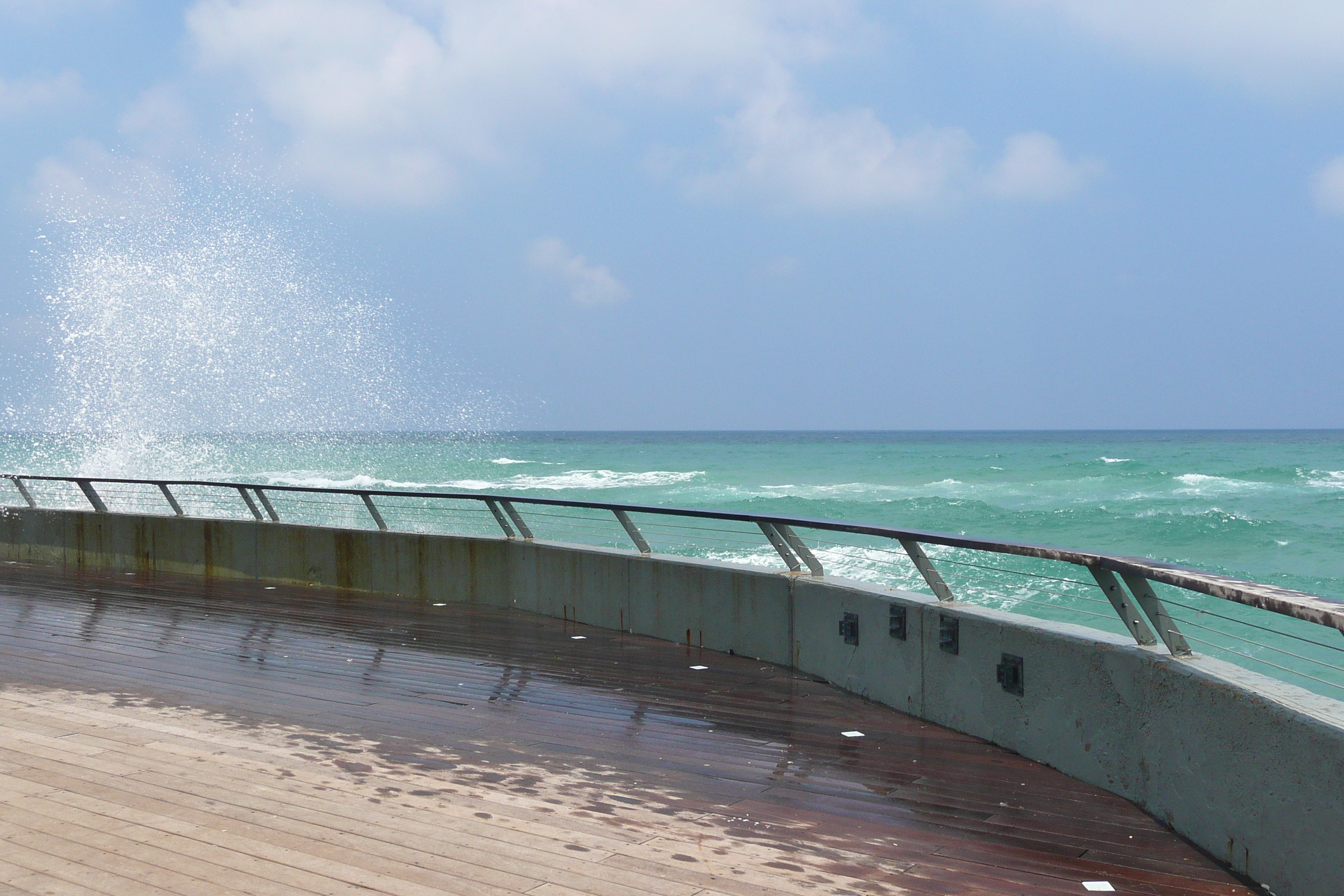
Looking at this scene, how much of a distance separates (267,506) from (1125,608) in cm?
1013

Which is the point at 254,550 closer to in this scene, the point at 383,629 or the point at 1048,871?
the point at 383,629

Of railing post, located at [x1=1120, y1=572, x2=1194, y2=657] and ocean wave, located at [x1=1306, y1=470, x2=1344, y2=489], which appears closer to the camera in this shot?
railing post, located at [x1=1120, y1=572, x2=1194, y2=657]

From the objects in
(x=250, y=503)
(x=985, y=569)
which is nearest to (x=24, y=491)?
(x=250, y=503)

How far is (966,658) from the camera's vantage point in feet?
19.2

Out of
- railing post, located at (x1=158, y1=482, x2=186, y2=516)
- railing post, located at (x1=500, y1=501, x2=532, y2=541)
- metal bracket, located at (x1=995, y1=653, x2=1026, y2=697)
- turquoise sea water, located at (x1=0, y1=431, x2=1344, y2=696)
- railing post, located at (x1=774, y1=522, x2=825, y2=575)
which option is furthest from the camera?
turquoise sea water, located at (x1=0, y1=431, x2=1344, y2=696)

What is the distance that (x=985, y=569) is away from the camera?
5.56 metres

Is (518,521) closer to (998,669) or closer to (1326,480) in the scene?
(998,669)

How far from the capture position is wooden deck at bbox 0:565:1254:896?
383 cm

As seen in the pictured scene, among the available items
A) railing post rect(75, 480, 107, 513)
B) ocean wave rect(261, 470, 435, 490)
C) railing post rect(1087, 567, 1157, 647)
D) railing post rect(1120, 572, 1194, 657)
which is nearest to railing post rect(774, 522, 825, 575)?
railing post rect(1087, 567, 1157, 647)

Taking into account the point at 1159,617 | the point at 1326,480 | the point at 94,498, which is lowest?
the point at 1159,617

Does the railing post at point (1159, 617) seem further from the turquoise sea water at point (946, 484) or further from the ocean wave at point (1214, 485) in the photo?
the ocean wave at point (1214, 485)

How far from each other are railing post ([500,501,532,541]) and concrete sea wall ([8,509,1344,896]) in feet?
0.24

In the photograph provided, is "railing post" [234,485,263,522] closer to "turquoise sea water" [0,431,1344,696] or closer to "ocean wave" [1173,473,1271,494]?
"turquoise sea water" [0,431,1344,696]

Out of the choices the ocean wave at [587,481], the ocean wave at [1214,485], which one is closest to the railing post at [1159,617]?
the ocean wave at [1214,485]
